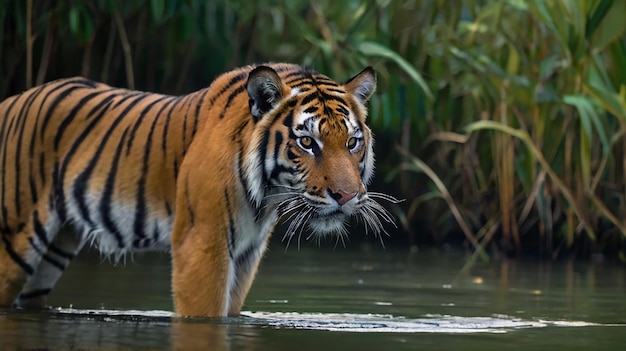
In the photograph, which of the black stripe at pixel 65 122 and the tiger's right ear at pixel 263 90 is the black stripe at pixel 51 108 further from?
the tiger's right ear at pixel 263 90

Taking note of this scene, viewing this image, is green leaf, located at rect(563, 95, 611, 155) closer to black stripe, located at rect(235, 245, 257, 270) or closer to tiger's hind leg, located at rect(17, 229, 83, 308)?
black stripe, located at rect(235, 245, 257, 270)

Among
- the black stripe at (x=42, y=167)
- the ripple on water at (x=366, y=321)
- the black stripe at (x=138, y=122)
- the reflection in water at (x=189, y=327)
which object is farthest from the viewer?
the black stripe at (x=42, y=167)

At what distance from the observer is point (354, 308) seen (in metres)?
6.42

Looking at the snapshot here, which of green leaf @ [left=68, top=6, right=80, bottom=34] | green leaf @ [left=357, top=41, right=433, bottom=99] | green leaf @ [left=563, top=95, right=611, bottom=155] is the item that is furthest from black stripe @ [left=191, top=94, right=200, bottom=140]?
green leaf @ [left=357, top=41, right=433, bottom=99]

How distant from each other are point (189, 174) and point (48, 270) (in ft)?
3.67

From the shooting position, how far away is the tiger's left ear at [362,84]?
18.9ft

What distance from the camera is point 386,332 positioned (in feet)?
16.6

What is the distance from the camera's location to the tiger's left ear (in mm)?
5766

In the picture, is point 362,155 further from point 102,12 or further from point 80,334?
point 102,12

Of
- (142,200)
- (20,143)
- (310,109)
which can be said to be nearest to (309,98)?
(310,109)

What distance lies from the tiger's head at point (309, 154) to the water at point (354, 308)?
440 mm

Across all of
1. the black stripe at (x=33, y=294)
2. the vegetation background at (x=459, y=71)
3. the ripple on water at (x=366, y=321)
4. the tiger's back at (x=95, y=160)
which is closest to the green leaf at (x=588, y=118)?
the vegetation background at (x=459, y=71)

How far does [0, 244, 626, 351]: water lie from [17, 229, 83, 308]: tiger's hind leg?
0.12 m

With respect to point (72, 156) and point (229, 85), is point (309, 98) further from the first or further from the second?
point (72, 156)
